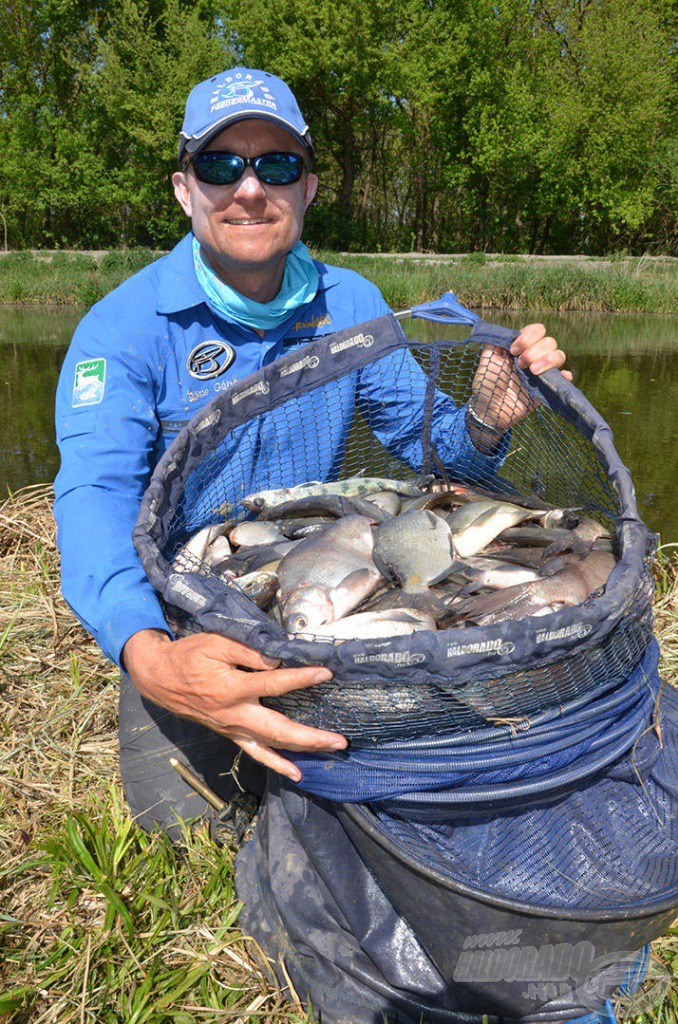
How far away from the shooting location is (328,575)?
5.79ft

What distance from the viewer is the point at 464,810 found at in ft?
4.82

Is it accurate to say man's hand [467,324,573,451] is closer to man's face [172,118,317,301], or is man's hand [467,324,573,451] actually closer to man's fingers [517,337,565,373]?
man's fingers [517,337,565,373]

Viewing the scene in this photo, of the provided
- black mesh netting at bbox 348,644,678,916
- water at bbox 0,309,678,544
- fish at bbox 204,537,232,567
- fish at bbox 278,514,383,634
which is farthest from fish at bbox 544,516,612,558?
water at bbox 0,309,678,544

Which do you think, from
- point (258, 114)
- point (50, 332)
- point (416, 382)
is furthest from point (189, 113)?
point (50, 332)

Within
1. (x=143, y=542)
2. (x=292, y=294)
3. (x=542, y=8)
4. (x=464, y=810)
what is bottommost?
(x=464, y=810)

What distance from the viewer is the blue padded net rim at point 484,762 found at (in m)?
1.40

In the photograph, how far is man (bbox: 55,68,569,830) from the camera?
6.64 feet

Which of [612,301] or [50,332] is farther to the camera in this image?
[612,301]

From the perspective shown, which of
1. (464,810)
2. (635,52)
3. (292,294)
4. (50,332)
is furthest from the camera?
(635,52)

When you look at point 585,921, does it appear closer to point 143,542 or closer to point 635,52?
point 143,542

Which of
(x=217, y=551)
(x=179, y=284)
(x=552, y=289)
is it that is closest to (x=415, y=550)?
(x=217, y=551)

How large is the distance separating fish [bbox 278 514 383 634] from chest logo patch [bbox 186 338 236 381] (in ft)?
2.84

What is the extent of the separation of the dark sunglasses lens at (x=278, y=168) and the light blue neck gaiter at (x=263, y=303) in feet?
1.00

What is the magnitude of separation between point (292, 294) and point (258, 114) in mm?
550
